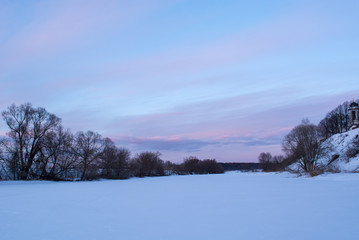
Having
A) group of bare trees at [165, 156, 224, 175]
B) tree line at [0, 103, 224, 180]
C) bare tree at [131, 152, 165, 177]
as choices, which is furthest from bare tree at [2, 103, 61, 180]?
group of bare trees at [165, 156, 224, 175]

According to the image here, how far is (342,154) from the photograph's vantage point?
47406mm

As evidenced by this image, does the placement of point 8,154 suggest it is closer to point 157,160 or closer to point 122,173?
point 122,173

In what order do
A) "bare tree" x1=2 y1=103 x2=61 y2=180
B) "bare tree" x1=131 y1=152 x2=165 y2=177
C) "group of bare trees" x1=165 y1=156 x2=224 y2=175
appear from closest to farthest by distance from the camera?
1. "bare tree" x1=2 y1=103 x2=61 y2=180
2. "bare tree" x1=131 y1=152 x2=165 y2=177
3. "group of bare trees" x1=165 y1=156 x2=224 y2=175

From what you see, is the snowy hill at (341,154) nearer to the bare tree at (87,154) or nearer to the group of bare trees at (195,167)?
the bare tree at (87,154)

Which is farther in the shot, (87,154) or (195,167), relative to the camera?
(195,167)

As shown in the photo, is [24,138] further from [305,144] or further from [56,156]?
[305,144]

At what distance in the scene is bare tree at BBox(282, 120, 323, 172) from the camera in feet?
142

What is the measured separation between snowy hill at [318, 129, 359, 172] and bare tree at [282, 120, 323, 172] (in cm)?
229

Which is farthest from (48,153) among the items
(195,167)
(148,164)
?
(195,167)

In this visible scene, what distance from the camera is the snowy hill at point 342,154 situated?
40.5 meters

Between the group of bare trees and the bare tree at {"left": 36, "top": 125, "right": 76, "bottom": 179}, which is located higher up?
the bare tree at {"left": 36, "top": 125, "right": 76, "bottom": 179}

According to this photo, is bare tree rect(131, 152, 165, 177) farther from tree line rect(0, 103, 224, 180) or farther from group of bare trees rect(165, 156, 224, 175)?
group of bare trees rect(165, 156, 224, 175)

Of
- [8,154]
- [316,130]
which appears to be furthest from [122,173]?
[316,130]

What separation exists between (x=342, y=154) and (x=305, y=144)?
9.86m
